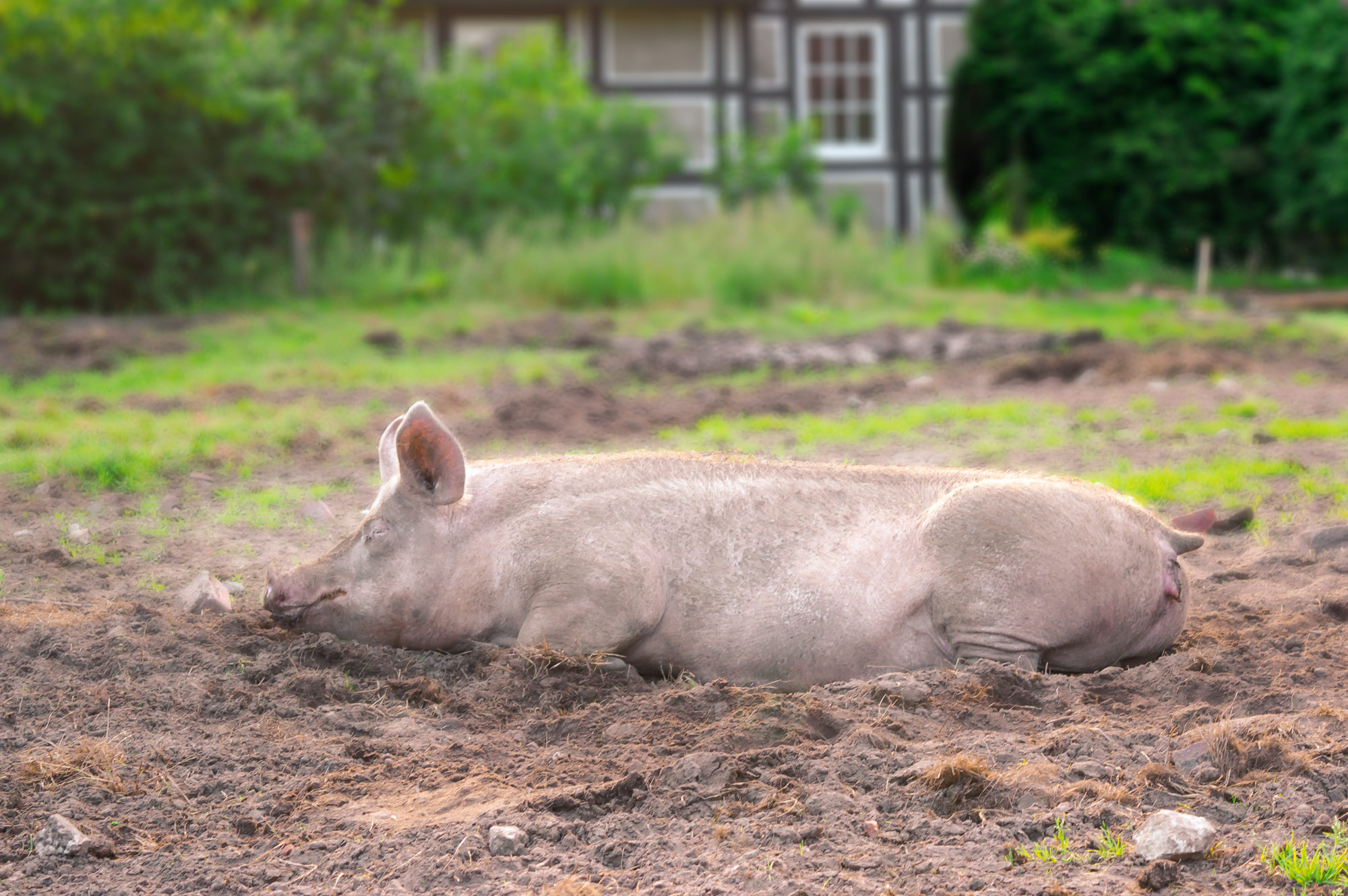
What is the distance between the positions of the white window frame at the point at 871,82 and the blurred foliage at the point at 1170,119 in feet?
18.3

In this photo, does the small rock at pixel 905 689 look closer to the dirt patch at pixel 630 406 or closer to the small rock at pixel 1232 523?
the small rock at pixel 1232 523

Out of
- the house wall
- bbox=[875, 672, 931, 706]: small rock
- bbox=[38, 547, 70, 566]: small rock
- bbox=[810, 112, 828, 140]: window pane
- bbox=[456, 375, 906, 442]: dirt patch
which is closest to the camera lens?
bbox=[875, 672, 931, 706]: small rock

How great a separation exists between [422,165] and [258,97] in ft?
10.7

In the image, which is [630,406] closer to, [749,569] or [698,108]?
[749,569]

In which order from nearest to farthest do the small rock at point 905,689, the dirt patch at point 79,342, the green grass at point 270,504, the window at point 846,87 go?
the small rock at point 905,689 → the green grass at point 270,504 → the dirt patch at point 79,342 → the window at point 846,87

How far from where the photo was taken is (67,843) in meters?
3.24

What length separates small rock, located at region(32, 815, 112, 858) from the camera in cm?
323

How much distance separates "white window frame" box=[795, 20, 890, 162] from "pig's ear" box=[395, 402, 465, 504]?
25.0 metres

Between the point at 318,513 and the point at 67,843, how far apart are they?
319 cm

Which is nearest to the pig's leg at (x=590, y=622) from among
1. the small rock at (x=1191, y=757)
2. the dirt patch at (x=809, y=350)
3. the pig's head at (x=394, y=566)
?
the pig's head at (x=394, y=566)

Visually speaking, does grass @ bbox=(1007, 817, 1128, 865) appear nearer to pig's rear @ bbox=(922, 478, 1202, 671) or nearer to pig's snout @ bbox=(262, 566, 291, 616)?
pig's rear @ bbox=(922, 478, 1202, 671)

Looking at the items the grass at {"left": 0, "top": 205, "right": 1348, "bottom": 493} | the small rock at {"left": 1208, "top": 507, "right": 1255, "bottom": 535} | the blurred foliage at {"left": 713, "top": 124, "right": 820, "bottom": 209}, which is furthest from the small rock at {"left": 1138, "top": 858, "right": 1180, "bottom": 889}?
the blurred foliage at {"left": 713, "top": 124, "right": 820, "bottom": 209}

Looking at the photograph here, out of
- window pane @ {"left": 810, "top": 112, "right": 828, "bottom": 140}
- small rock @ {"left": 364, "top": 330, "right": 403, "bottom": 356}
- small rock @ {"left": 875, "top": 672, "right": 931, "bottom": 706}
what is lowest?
small rock @ {"left": 875, "top": 672, "right": 931, "bottom": 706}

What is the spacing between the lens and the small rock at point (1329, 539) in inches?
222
